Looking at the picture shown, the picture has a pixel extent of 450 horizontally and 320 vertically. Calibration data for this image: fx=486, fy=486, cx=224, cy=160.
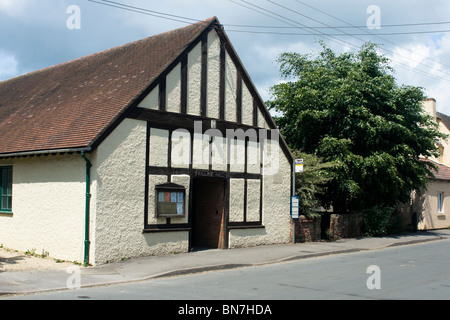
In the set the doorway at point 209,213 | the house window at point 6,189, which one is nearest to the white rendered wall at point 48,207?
the house window at point 6,189

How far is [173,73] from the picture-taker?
578 inches

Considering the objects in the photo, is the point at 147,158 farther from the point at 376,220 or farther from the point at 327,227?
the point at 376,220

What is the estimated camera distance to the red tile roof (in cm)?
1353

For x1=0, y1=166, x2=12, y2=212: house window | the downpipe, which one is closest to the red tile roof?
the downpipe

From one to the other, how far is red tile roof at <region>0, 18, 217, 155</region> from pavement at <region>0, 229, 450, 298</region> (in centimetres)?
325

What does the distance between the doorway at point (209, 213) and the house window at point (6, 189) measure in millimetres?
6031

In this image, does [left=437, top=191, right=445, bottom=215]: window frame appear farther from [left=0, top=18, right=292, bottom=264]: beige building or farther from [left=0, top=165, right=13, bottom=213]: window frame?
[left=0, top=165, right=13, bottom=213]: window frame

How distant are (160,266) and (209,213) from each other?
4.79 meters

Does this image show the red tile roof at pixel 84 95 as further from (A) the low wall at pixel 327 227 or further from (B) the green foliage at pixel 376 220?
(B) the green foliage at pixel 376 220

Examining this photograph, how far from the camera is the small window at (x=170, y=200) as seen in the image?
556 inches

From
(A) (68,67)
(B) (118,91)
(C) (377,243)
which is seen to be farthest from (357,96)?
(A) (68,67)

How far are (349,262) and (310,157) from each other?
6.46 meters

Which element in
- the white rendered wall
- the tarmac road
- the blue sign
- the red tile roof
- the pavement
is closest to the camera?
the tarmac road
